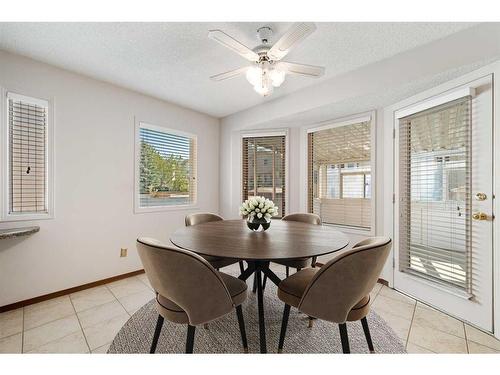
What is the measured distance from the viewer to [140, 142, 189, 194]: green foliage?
3.19 m

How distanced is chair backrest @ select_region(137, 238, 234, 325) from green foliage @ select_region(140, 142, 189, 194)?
7.14ft

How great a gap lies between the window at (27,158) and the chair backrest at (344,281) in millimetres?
2678

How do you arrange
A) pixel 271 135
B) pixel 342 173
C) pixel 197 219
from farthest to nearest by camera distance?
pixel 271 135 < pixel 342 173 < pixel 197 219

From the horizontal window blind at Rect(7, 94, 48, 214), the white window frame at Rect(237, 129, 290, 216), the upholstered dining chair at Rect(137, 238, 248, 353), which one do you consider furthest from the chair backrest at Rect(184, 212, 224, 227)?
the horizontal window blind at Rect(7, 94, 48, 214)

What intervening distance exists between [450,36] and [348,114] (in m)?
1.28

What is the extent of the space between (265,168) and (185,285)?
2854mm

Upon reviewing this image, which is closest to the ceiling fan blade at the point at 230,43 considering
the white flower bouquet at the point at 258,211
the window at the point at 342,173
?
the white flower bouquet at the point at 258,211

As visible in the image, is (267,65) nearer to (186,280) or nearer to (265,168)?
(186,280)

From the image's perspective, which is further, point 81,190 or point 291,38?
point 81,190

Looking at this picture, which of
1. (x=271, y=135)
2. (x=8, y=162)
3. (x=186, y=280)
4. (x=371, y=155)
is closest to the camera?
(x=186, y=280)

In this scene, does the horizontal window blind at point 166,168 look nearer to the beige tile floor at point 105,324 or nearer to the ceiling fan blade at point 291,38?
the beige tile floor at point 105,324

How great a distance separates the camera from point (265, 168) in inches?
152

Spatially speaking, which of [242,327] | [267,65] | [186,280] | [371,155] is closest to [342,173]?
[371,155]

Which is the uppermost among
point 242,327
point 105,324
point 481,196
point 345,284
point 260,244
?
point 481,196
